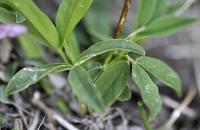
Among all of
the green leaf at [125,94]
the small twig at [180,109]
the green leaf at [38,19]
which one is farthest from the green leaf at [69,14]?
the small twig at [180,109]

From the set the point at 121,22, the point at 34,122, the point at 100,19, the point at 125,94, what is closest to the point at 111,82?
the point at 125,94

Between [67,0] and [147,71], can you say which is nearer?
[67,0]

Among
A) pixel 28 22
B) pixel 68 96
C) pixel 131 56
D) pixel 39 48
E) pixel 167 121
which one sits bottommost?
pixel 167 121

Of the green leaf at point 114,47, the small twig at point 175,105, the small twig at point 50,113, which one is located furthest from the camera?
the small twig at point 175,105

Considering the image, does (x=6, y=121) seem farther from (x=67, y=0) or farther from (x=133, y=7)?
(x=133, y=7)

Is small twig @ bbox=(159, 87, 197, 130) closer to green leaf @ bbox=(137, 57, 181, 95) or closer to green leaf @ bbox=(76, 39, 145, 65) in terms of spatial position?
green leaf @ bbox=(137, 57, 181, 95)

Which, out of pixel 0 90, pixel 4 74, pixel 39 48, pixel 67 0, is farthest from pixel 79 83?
pixel 39 48

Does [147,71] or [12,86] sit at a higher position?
[12,86]

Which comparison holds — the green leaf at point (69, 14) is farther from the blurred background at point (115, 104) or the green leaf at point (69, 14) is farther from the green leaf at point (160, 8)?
the green leaf at point (160, 8)
